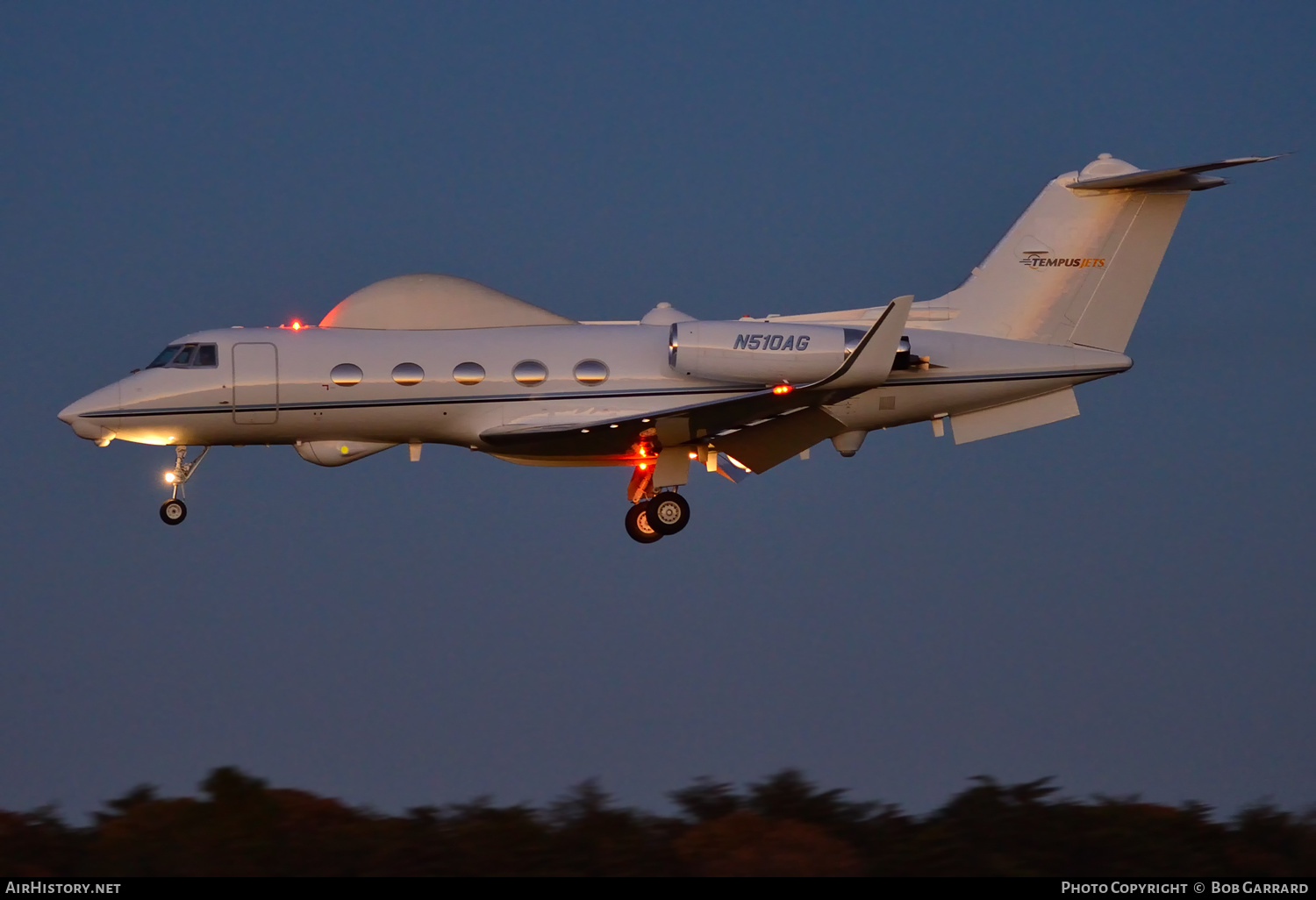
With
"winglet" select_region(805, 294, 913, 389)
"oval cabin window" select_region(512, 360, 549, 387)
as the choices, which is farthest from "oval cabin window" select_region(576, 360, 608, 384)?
"winglet" select_region(805, 294, 913, 389)

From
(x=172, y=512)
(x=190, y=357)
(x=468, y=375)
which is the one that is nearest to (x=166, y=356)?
(x=190, y=357)

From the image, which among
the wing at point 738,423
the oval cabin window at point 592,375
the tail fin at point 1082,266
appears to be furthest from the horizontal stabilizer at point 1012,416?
the oval cabin window at point 592,375

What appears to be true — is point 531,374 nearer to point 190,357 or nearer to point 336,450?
point 336,450

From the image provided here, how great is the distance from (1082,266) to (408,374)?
1148cm

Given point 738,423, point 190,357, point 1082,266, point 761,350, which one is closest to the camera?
point 761,350

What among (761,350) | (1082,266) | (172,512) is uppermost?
(1082,266)

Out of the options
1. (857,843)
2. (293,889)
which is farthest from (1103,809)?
(293,889)

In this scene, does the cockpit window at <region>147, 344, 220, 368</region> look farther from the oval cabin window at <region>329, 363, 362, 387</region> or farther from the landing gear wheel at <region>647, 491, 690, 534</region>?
the landing gear wheel at <region>647, 491, 690, 534</region>

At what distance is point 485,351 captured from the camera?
2655cm

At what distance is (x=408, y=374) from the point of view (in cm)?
2630

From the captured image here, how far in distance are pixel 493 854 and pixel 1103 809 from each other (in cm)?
832

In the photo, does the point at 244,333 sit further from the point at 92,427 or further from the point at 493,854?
the point at 493,854

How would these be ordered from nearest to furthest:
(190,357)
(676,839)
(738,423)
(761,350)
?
(676,839)
(761,350)
(738,423)
(190,357)

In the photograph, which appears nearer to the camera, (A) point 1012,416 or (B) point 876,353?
(B) point 876,353
